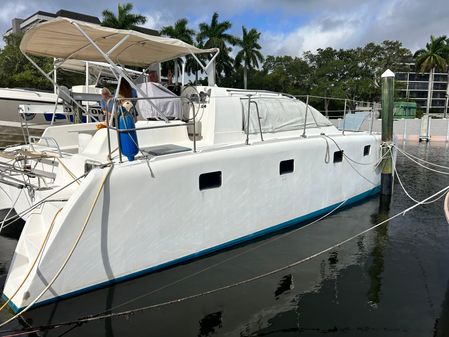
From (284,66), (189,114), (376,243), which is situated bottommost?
(376,243)

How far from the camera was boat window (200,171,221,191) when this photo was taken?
19.0ft

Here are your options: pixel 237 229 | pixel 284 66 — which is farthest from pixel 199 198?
pixel 284 66

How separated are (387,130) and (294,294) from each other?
6.54 metres

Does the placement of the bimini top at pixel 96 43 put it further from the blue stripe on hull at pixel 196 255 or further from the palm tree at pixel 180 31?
the palm tree at pixel 180 31

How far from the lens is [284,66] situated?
57.2m

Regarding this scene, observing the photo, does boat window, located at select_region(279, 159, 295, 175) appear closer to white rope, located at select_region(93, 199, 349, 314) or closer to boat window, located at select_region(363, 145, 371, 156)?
white rope, located at select_region(93, 199, 349, 314)

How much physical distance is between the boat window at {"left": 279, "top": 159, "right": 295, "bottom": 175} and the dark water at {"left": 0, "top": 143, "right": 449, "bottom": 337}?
118cm

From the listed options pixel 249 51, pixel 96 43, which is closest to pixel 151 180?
pixel 96 43

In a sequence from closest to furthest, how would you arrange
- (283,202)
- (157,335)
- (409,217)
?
(157,335) → (283,202) → (409,217)

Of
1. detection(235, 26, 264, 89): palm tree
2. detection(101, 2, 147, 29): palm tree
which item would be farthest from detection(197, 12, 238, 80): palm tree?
detection(101, 2, 147, 29): palm tree

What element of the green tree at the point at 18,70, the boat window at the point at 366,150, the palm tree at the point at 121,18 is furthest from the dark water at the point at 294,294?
the palm tree at the point at 121,18

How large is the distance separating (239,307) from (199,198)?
1.64 meters

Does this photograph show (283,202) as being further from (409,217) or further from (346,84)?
(346,84)

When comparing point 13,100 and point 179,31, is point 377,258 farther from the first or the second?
point 179,31
